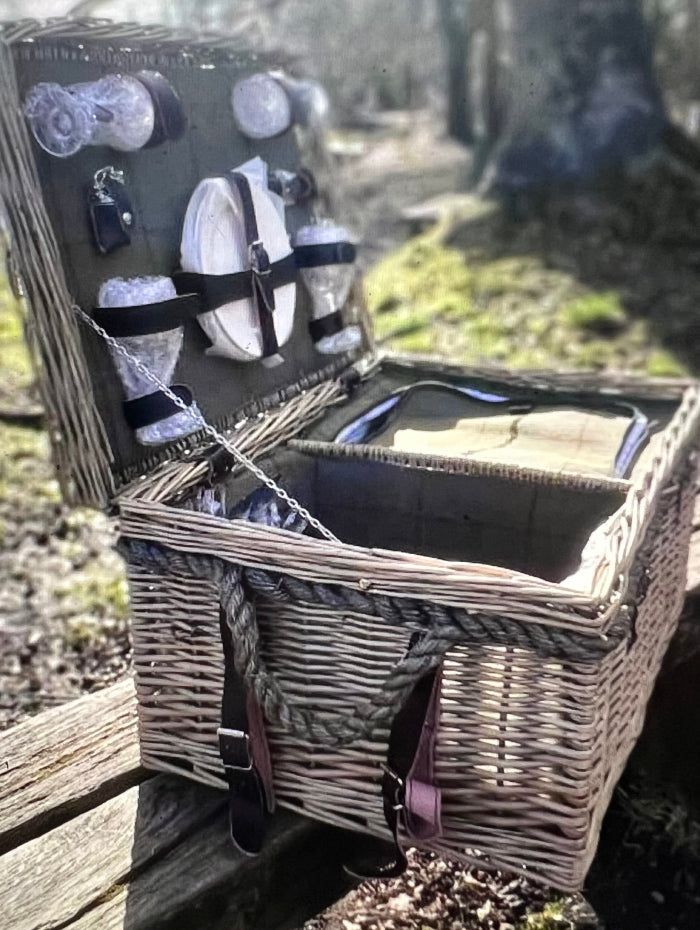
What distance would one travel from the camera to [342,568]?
1053 mm

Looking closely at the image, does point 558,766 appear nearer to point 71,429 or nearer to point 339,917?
point 339,917

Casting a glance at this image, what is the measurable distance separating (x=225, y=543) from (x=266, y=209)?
676mm

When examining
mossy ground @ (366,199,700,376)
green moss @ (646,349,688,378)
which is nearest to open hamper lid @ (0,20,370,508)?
mossy ground @ (366,199,700,376)

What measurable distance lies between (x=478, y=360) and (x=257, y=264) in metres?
2.27

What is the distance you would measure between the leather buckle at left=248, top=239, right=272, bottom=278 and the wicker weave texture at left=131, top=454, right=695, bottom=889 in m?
0.56

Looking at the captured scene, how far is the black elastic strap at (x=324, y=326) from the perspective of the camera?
176 centimetres

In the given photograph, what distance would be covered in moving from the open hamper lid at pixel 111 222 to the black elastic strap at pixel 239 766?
12.6 inches

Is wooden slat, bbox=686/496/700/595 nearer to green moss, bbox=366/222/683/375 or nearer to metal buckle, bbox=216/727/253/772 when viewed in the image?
metal buckle, bbox=216/727/253/772

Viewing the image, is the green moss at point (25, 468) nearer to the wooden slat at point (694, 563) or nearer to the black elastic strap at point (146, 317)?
the black elastic strap at point (146, 317)

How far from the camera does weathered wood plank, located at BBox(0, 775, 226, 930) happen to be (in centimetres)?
112

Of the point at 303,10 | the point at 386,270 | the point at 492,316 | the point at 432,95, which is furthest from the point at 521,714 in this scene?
the point at 432,95

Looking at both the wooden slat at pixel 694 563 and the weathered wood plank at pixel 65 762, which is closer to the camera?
the weathered wood plank at pixel 65 762

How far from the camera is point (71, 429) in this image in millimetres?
1277

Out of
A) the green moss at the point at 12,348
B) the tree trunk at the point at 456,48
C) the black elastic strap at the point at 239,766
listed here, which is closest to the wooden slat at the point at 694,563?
the black elastic strap at the point at 239,766
